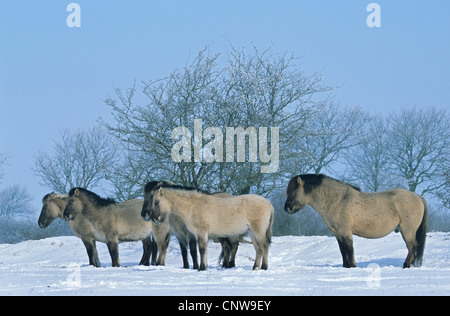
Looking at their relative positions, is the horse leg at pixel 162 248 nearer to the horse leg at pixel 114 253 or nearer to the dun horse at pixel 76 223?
the horse leg at pixel 114 253

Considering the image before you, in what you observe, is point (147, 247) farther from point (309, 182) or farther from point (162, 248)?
point (309, 182)

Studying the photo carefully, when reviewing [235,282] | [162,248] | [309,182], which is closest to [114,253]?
[162,248]

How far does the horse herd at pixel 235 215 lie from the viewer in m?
13.7

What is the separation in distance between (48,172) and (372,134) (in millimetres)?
21894

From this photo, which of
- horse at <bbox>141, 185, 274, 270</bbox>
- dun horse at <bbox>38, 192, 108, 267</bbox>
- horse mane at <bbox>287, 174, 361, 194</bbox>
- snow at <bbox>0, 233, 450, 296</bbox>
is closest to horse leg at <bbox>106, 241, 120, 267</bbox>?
dun horse at <bbox>38, 192, 108, 267</bbox>

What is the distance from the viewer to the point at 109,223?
1617cm

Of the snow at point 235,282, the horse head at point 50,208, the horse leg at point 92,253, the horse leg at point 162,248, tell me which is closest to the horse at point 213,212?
the snow at point 235,282

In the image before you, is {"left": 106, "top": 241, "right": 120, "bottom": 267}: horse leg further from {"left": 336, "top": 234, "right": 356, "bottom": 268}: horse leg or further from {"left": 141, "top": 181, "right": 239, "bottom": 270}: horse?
{"left": 336, "top": 234, "right": 356, "bottom": 268}: horse leg

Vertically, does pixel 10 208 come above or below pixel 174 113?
below

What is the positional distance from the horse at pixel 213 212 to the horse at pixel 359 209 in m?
1.06

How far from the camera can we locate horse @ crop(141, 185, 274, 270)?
536 inches

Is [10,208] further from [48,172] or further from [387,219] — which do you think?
[387,219]
